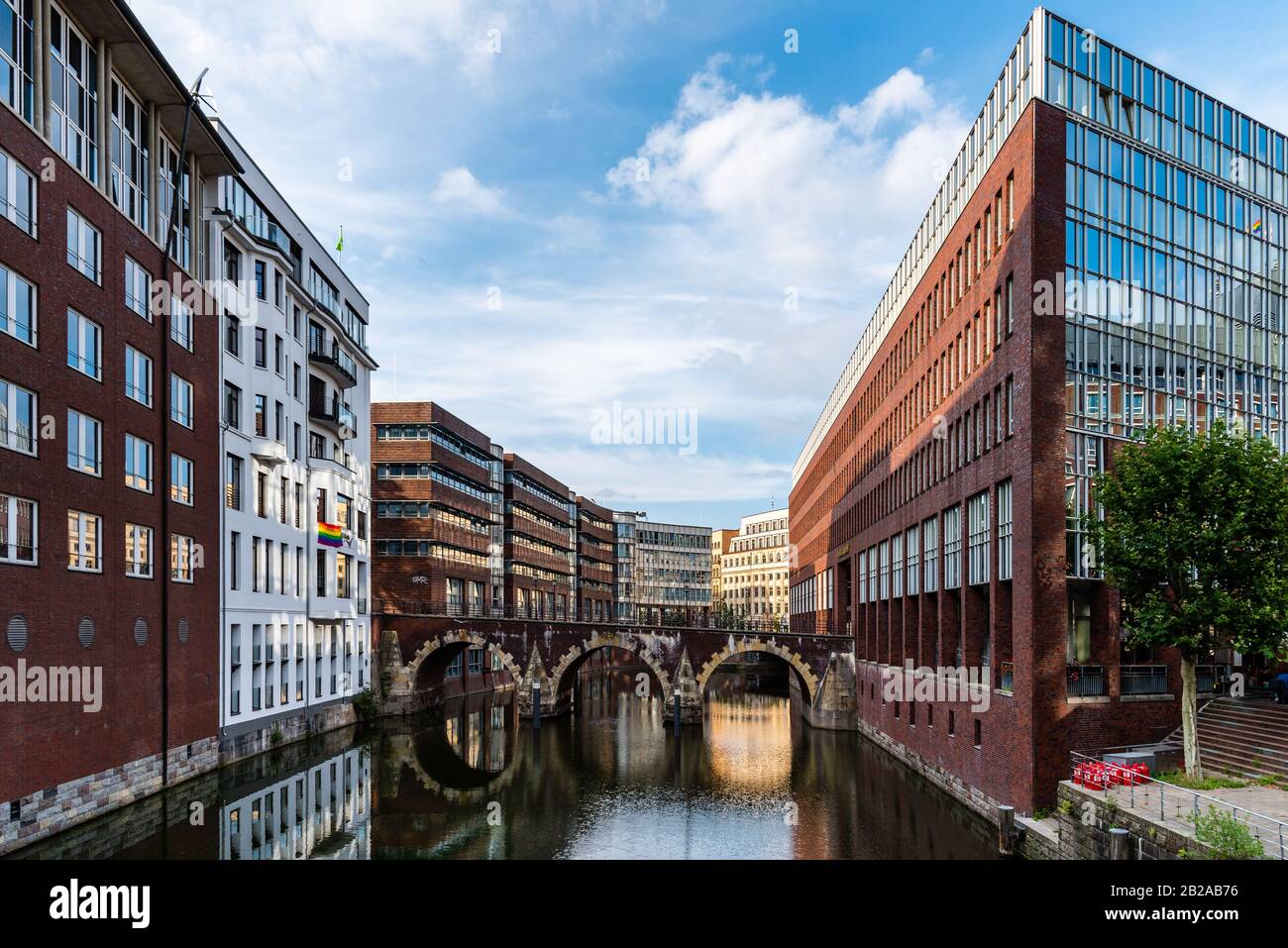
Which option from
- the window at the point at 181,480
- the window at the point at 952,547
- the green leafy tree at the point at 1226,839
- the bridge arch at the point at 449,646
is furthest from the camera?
the bridge arch at the point at 449,646

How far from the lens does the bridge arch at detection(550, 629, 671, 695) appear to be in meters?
68.8

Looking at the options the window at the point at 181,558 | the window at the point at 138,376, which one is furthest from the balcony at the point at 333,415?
the window at the point at 138,376

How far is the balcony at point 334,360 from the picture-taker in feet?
199

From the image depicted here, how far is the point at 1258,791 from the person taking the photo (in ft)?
94.9

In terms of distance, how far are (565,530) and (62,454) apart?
98948mm

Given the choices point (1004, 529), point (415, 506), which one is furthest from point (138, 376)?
point (415, 506)

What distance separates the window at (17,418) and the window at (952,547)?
33.6m

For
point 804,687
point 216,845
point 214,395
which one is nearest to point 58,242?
point 214,395

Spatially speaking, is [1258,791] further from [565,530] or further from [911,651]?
[565,530]

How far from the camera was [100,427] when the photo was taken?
35.3 m

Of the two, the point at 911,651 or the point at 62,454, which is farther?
the point at 911,651

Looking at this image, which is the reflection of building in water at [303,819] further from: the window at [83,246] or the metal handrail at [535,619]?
the metal handrail at [535,619]

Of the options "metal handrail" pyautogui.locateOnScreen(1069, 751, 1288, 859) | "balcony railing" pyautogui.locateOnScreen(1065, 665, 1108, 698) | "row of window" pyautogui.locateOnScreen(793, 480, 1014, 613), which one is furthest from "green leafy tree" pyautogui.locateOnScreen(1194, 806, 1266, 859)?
"row of window" pyautogui.locateOnScreen(793, 480, 1014, 613)
